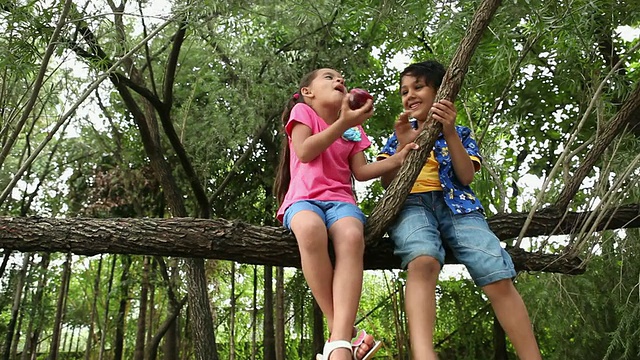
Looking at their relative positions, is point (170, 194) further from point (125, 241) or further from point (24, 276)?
point (24, 276)

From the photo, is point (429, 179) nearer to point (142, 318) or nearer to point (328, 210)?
point (328, 210)

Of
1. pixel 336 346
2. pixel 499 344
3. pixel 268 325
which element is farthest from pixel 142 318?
pixel 336 346

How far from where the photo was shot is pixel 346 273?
172 centimetres

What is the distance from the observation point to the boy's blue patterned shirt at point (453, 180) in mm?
1985

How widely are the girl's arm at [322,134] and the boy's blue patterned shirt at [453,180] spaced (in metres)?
0.26

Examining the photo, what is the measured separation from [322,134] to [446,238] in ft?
1.68

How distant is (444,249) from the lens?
2.00m

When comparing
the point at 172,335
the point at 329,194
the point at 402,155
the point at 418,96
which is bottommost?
the point at 329,194

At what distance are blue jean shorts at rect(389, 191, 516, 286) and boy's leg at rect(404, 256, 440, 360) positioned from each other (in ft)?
0.09

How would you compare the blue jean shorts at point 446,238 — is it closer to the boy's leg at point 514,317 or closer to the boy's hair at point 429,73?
the boy's leg at point 514,317

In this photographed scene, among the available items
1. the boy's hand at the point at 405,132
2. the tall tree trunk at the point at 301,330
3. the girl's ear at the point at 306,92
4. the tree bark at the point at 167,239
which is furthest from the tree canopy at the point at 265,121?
the tall tree trunk at the point at 301,330

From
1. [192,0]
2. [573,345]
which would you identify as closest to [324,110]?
[192,0]

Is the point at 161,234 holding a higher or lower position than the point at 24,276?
lower

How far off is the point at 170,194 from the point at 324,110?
2136 mm
